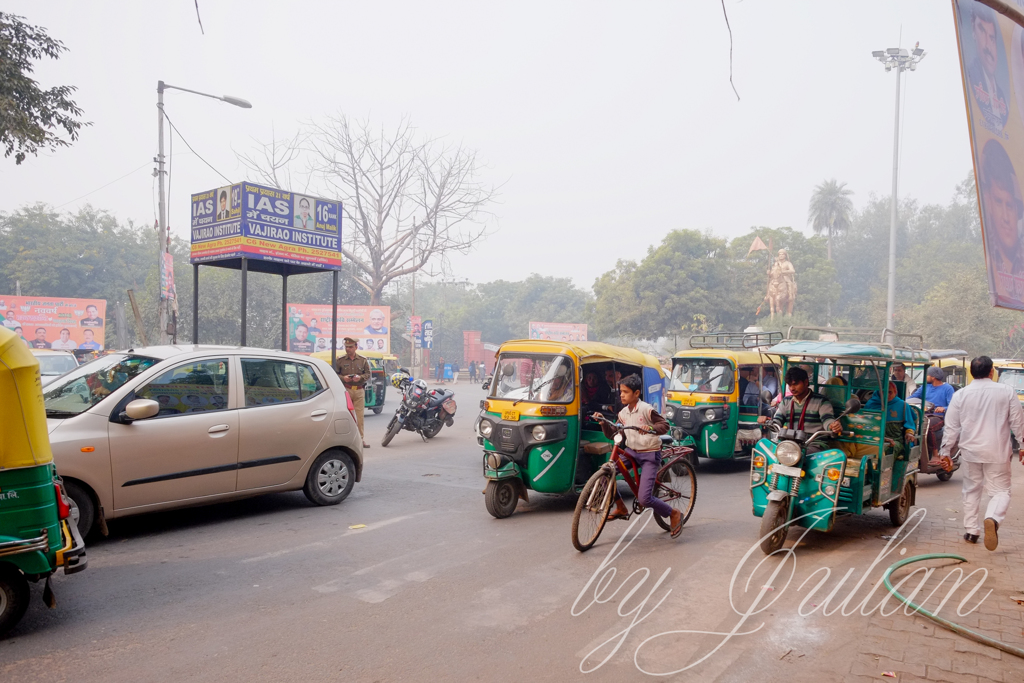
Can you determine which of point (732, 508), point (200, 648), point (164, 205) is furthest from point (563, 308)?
point (200, 648)

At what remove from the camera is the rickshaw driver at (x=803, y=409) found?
652 cm

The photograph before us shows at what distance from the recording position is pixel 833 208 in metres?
79.9

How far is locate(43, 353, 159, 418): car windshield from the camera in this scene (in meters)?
6.01

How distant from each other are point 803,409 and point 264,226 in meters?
9.20

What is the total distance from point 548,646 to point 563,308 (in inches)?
2541

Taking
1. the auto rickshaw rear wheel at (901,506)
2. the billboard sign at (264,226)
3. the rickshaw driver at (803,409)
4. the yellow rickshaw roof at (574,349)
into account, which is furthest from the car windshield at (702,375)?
the billboard sign at (264,226)

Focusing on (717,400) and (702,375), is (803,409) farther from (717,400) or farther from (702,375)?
(702,375)

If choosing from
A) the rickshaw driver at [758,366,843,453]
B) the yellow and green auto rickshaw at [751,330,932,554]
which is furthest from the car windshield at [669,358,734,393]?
the rickshaw driver at [758,366,843,453]

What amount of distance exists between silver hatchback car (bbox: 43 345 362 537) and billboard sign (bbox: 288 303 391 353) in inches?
1178

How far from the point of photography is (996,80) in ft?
13.8

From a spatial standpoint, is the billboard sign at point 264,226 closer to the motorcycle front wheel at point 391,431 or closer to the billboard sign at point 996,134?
the motorcycle front wheel at point 391,431

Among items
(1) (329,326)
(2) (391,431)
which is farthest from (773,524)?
(1) (329,326)

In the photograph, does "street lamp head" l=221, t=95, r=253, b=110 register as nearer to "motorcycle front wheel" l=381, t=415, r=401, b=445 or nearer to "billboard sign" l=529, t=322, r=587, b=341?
"motorcycle front wheel" l=381, t=415, r=401, b=445

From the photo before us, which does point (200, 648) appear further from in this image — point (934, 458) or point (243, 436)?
point (934, 458)
